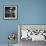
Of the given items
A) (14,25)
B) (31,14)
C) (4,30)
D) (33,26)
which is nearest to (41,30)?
(33,26)

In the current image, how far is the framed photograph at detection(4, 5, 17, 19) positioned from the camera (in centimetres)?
475

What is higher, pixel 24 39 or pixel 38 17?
pixel 38 17

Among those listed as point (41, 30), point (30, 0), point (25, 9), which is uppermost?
point (30, 0)

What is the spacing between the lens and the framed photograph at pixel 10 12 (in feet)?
15.6

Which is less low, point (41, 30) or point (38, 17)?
point (38, 17)

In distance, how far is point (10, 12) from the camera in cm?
478

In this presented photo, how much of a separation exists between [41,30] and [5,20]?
4.21 ft

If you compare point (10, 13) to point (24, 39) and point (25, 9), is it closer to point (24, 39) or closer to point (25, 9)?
point (25, 9)

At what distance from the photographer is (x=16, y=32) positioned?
15.6 ft

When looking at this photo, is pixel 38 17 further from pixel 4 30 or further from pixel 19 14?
pixel 4 30

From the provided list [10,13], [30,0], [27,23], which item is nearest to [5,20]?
[10,13]

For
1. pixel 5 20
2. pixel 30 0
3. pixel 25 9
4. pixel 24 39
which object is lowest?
pixel 24 39

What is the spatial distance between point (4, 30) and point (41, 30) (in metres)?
1.27

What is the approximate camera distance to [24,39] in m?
4.56
